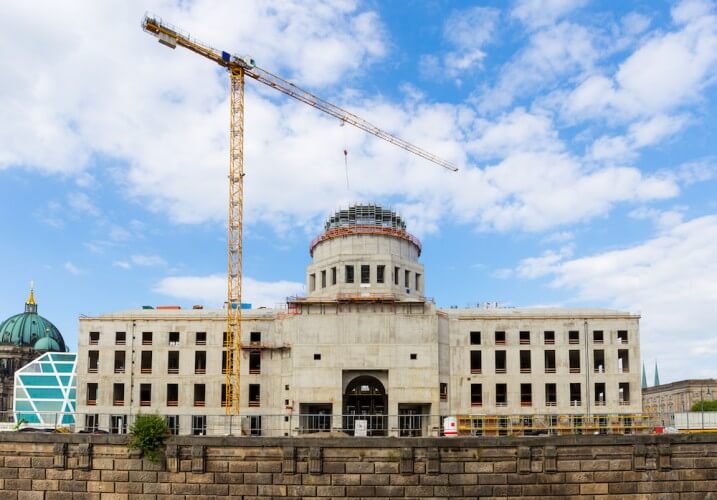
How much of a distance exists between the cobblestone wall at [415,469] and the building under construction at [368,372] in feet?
129

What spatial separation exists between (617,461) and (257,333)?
5371 cm

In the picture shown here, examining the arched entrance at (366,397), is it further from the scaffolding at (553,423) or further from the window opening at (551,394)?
the window opening at (551,394)

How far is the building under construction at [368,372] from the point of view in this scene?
7838cm

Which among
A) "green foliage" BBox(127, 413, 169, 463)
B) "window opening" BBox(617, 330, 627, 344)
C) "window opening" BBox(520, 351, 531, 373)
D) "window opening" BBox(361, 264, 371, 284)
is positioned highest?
"window opening" BBox(361, 264, 371, 284)

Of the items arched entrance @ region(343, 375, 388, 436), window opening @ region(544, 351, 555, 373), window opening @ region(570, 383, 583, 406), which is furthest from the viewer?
window opening @ region(544, 351, 555, 373)

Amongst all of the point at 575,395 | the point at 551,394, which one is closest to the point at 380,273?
the point at 551,394

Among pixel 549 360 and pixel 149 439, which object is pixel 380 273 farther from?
pixel 149 439

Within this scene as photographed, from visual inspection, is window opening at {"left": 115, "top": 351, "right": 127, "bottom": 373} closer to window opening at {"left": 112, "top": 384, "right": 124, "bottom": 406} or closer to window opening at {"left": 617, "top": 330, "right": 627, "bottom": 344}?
window opening at {"left": 112, "top": 384, "right": 124, "bottom": 406}

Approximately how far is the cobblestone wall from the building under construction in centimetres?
3923

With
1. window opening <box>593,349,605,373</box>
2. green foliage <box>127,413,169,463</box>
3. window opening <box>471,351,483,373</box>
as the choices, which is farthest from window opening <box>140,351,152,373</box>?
window opening <box>593,349,605,373</box>

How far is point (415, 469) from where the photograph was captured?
3775 centimetres

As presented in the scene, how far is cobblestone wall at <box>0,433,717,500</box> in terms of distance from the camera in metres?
37.7

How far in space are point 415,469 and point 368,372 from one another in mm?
39764

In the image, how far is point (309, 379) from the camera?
3019 inches
